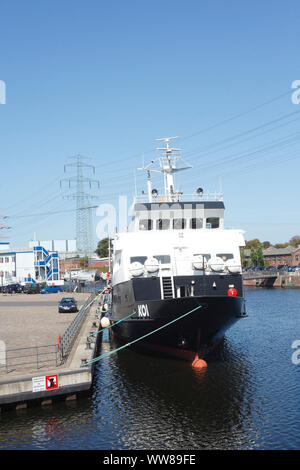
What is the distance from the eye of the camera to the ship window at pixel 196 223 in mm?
29203

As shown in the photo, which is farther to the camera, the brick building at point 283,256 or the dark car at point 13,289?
the brick building at point 283,256

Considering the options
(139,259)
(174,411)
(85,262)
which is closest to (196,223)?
(139,259)

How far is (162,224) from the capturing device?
2920 cm

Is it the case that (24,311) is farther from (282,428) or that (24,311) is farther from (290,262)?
(290,262)

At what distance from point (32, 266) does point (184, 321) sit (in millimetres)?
76304

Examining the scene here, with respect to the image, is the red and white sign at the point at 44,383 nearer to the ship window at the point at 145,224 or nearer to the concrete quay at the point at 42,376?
the concrete quay at the point at 42,376

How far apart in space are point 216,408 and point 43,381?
298 inches

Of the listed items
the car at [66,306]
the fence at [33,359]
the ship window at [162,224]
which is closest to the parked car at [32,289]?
the car at [66,306]

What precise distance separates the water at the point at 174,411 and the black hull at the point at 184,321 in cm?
123

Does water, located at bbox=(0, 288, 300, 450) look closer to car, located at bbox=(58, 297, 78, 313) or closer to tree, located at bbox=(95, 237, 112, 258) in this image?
car, located at bbox=(58, 297, 78, 313)
